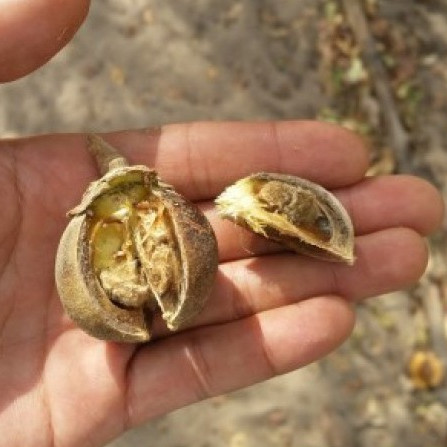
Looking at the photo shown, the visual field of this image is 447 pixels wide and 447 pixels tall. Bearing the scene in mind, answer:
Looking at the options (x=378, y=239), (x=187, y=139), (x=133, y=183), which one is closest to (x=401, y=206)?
(x=378, y=239)

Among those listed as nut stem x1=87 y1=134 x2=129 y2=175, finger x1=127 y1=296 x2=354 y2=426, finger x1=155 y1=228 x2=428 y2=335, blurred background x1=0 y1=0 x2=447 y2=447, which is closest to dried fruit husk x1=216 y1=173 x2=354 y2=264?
finger x1=155 y1=228 x2=428 y2=335

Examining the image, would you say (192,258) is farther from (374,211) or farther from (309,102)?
(309,102)

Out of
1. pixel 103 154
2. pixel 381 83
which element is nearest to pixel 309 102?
pixel 381 83

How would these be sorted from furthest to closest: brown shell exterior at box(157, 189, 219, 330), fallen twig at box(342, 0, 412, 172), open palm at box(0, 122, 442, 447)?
fallen twig at box(342, 0, 412, 172), open palm at box(0, 122, 442, 447), brown shell exterior at box(157, 189, 219, 330)

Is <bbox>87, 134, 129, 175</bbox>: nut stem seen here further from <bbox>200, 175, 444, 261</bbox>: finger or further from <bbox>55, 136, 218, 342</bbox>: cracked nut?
<bbox>200, 175, 444, 261</bbox>: finger

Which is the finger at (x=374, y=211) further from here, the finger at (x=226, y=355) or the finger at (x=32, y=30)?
the finger at (x=32, y=30)

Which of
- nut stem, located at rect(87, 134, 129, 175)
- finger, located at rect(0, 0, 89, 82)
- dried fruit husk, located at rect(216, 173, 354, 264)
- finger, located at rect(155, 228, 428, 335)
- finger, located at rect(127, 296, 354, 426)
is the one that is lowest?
finger, located at rect(127, 296, 354, 426)

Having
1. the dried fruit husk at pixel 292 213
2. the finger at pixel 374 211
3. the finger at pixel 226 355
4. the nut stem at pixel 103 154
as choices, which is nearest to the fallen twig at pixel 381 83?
the finger at pixel 374 211
